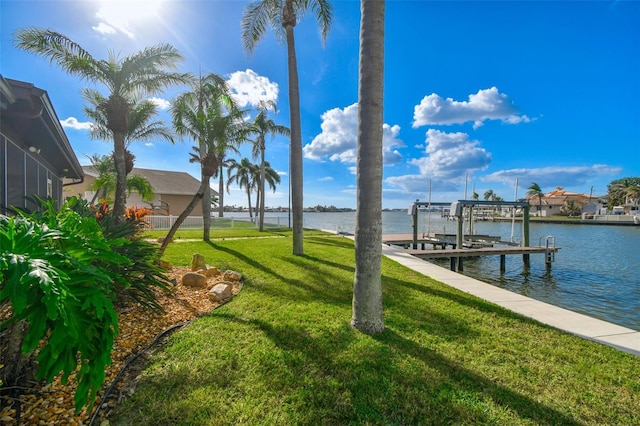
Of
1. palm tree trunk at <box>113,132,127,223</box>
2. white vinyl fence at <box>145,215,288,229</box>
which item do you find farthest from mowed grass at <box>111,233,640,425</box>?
white vinyl fence at <box>145,215,288,229</box>

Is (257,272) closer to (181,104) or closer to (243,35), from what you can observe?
(181,104)

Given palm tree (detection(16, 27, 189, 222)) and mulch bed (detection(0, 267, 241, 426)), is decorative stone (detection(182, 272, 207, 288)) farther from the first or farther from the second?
palm tree (detection(16, 27, 189, 222))

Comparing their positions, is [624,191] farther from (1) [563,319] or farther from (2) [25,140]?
(2) [25,140]

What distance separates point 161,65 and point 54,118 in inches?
218

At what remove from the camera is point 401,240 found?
18.8m

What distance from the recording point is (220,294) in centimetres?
534

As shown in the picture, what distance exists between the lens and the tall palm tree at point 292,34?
997 cm

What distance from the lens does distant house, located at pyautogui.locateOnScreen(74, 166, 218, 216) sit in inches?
949

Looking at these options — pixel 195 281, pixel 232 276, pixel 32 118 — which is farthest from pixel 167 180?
pixel 32 118

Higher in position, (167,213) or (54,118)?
(54,118)

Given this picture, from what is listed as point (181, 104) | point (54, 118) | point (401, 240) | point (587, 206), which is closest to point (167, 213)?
point (181, 104)

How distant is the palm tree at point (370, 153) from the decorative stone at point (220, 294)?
286cm

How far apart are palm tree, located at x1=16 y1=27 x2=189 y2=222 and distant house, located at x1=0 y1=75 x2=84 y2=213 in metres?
1.68

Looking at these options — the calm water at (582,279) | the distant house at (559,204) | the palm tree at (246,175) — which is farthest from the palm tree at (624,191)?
the palm tree at (246,175)
